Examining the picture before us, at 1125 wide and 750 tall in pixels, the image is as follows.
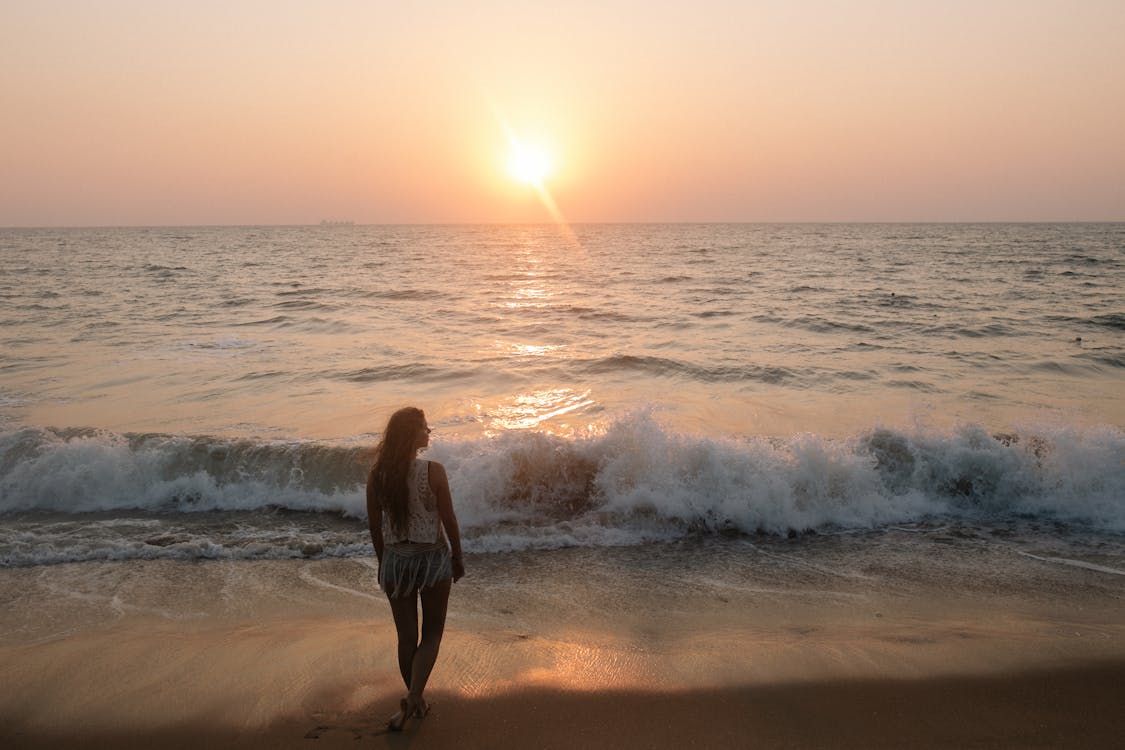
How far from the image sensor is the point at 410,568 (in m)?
3.95

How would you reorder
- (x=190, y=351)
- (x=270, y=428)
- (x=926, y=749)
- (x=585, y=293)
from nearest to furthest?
(x=926, y=749), (x=270, y=428), (x=190, y=351), (x=585, y=293)

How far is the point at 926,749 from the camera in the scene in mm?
3732

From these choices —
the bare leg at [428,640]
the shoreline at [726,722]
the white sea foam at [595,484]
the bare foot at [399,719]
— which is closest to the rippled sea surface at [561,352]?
the white sea foam at [595,484]

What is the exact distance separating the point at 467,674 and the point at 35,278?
36856 millimetres

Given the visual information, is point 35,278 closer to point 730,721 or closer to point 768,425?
point 768,425

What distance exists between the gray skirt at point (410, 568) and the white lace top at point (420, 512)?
49 millimetres

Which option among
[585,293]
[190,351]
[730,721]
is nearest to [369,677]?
[730,721]

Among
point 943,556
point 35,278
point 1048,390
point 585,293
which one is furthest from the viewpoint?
point 35,278

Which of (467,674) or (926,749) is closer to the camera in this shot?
(926,749)

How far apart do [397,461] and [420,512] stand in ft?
1.02

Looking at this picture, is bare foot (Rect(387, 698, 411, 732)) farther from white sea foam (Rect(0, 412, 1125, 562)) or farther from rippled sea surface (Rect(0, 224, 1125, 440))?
rippled sea surface (Rect(0, 224, 1125, 440))

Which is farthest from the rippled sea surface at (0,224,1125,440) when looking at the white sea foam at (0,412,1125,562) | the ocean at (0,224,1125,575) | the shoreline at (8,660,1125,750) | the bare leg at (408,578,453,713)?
the bare leg at (408,578,453,713)

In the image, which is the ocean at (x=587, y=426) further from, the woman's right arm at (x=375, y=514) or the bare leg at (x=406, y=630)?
the woman's right arm at (x=375, y=514)

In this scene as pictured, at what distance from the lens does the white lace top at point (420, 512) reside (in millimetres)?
3869
